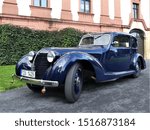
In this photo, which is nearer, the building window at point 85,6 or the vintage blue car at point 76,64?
the vintage blue car at point 76,64

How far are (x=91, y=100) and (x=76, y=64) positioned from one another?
839 millimetres

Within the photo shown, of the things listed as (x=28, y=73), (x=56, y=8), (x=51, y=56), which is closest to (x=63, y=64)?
(x=51, y=56)

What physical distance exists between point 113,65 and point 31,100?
240cm

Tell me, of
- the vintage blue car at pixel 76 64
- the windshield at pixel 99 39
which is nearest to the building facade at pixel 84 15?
the windshield at pixel 99 39

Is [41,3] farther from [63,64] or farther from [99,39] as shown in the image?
[63,64]

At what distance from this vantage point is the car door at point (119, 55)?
21.3 feet

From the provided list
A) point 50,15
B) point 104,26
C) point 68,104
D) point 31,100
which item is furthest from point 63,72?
point 104,26

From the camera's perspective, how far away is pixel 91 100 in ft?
17.5

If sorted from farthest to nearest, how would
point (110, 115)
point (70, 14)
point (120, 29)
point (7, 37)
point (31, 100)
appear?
point (120, 29)
point (70, 14)
point (7, 37)
point (31, 100)
point (110, 115)

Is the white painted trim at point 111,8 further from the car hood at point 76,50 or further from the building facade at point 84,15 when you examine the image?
the car hood at point 76,50

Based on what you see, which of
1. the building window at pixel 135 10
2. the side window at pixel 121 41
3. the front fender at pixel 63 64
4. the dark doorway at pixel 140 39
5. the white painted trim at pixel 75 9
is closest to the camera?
the front fender at pixel 63 64

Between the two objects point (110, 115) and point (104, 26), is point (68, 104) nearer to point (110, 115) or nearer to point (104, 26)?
point (110, 115)

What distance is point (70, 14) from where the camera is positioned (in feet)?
59.3

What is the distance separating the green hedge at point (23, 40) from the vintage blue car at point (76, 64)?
289 inches
